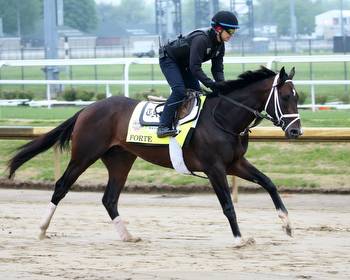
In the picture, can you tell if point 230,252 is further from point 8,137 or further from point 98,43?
point 98,43

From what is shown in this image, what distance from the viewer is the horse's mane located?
10.4m

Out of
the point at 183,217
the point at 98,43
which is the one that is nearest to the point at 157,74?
the point at 98,43

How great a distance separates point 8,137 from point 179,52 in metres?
5.40

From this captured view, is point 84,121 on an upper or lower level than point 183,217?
upper

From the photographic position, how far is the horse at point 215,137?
10.2 m

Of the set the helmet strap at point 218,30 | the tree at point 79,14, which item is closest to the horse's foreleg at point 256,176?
the helmet strap at point 218,30

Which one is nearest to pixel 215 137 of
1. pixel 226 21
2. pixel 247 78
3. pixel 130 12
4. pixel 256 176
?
pixel 256 176

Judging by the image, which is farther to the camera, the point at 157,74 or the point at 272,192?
the point at 157,74

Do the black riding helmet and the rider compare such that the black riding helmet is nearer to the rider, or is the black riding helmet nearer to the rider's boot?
the rider

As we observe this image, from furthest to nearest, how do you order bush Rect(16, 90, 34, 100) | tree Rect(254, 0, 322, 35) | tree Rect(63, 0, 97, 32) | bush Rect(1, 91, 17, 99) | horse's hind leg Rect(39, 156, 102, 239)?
tree Rect(254, 0, 322, 35) → tree Rect(63, 0, 97, 32) → bush Rect(1, 91, 17, 99) → bush Rect(16, 90, 34, 100) → horse's hind leg Rect(39, 156, 102, 239)

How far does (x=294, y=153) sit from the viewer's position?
15.6 metres

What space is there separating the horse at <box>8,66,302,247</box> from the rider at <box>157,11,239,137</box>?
256mm

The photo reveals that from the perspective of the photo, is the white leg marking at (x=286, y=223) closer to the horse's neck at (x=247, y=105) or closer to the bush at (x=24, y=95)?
the horse's neck at (x=247, y=105)

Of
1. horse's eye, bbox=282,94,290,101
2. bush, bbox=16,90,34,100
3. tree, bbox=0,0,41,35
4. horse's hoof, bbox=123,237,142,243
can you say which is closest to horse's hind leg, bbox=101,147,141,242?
horse's hoof, bbox=123,237,142,243
